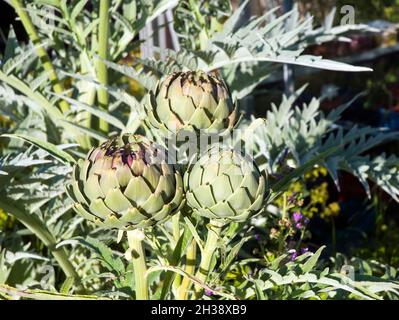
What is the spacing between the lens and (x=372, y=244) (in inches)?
47.3

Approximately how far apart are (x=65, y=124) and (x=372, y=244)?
68cm

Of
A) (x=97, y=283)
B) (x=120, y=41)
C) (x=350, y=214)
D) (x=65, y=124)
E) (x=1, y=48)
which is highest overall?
(x=1, y=48)

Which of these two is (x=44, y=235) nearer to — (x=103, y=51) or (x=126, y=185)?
(x=103, y=51)

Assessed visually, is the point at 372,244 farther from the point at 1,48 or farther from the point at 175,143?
the point at 1,48

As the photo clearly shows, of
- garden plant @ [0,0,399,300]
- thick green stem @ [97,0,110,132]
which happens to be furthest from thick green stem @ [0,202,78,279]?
thick green stem @ [97,0,110,132]

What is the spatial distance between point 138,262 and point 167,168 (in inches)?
4.5

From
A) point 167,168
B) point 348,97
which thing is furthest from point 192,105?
point 348,97

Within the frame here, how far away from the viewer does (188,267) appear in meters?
0.62

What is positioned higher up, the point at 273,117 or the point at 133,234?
the point at 273,117

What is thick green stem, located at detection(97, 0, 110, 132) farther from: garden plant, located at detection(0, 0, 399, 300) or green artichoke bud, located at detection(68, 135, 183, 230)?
green artichoke bud, located at detection(68, 135, 183, 230)

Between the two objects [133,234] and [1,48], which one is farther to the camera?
[1,48]

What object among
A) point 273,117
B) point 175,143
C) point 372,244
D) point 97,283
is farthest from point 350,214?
point 175,143

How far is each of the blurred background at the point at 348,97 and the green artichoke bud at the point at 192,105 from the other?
10.5 inches

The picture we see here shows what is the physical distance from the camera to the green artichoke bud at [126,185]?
1.51 ft
